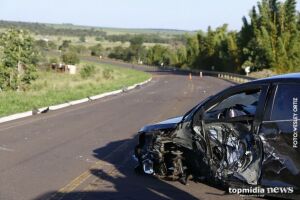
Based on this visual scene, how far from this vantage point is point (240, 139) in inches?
274

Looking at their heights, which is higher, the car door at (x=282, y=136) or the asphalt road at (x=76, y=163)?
the car door at (x=282, y=136)

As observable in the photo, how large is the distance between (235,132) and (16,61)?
34999 mm

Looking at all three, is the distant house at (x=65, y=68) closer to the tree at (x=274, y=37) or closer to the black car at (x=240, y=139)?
the tree at (x=274, y=37)

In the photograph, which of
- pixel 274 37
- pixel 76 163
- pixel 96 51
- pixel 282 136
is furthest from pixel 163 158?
pixel 96 51

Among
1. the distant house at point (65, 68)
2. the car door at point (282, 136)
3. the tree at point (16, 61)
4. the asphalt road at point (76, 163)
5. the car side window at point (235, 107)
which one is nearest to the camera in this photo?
the car door at point (282, 136)

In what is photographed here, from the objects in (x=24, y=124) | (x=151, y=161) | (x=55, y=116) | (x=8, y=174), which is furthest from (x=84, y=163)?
(x=55, y=116)

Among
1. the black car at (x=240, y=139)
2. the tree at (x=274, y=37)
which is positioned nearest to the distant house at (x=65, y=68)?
the tree at (x=274, y=37)

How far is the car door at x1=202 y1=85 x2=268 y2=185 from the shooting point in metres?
6.79

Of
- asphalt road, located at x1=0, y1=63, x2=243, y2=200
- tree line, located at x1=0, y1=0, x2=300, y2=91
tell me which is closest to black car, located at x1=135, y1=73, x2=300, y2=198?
asphalt road, located at x1=0, y1=63, x2=243, y2=200

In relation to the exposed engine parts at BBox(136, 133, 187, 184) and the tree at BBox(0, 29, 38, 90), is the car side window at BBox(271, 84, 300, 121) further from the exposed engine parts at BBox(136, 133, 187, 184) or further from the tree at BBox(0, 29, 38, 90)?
the tree at BBox(0, 29, 38, 90)

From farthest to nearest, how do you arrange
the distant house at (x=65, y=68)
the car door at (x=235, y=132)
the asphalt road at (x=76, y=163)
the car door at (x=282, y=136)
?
the distant house at (x=65, y=68)
the asphalt road at (x=76, y=163)
the car door at (x=235, y=132)
the car door at (x=282, y=136)

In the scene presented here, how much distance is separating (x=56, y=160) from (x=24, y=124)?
278 inches

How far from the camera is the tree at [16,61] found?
3909cm

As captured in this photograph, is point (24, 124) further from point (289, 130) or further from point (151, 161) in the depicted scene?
point (289, 130)
